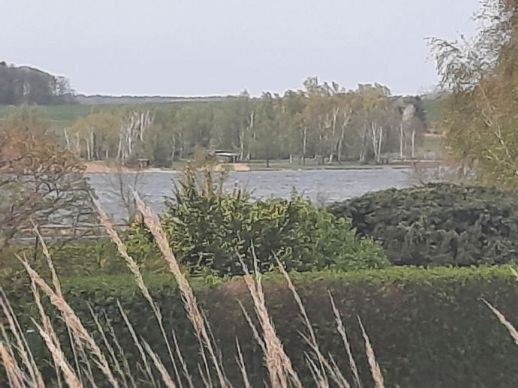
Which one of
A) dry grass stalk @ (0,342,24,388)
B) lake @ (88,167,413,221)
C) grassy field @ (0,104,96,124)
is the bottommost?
lake @ (88,167,413,221)

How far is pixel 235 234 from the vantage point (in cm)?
823

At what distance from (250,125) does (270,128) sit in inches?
37.4

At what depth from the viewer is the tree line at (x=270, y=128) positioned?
43.8ft

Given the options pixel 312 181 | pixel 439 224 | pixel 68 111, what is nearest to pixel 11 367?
pixel 439 224

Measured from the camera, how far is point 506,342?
6781 mm

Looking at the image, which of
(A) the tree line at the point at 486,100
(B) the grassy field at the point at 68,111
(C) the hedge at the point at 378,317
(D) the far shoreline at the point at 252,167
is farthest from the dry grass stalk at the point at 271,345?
(A) the tree line at the point at 486,100

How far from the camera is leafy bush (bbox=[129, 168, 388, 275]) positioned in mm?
8078

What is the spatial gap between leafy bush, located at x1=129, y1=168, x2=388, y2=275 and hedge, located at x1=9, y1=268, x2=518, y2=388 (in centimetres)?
131

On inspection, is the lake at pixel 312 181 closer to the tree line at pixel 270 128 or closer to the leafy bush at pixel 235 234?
the tree line at pixel 270 128

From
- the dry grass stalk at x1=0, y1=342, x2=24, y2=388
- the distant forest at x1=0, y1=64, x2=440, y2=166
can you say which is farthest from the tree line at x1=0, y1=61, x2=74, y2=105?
the dry grass stalk at x1=0, y1=342, x2=24, y2=388

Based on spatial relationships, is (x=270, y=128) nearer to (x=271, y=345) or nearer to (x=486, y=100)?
(x=486, y=100)

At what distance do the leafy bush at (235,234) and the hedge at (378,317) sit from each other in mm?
1313

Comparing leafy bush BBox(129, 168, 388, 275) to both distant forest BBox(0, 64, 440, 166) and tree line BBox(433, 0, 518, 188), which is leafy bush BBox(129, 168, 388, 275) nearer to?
distant forest BBox(0, 64, 440, 166)

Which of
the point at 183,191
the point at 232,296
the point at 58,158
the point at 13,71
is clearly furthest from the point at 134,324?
the point at 13,71
